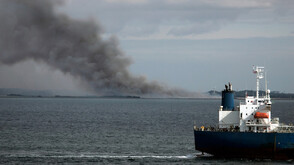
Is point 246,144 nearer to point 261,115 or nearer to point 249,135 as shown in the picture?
point 249,135

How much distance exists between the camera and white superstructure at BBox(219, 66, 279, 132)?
206 ft

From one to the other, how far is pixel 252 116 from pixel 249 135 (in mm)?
4447

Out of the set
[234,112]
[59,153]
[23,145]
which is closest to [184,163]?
[234,112]

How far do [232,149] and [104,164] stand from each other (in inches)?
594

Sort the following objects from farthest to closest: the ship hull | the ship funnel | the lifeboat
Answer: the ship funnel → the lifeboat → the ship hull

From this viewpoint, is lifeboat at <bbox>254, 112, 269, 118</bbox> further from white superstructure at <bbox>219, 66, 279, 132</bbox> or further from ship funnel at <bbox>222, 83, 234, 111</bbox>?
ship funnel at <bbox>222, 83, 234, 111</bbox>

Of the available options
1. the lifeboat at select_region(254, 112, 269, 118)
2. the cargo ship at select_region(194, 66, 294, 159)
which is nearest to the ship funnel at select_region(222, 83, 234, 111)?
the cargo ship at select_region(194, 66, 294, 159)

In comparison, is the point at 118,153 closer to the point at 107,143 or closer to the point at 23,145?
the point at 107,143

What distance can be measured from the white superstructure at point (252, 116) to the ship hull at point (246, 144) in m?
2.35

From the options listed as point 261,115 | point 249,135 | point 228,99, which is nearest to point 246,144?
point 249,135

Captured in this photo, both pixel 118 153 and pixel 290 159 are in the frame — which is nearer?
pixel 290 159

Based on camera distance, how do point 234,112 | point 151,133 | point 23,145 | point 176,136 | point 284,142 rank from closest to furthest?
point 284,142 < point 234,112 < point 23,145 < point 176,136 < point 151,133

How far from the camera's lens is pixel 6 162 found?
61906 mm

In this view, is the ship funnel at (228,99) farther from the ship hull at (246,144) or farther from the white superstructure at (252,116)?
the ship hull at (246,144)
